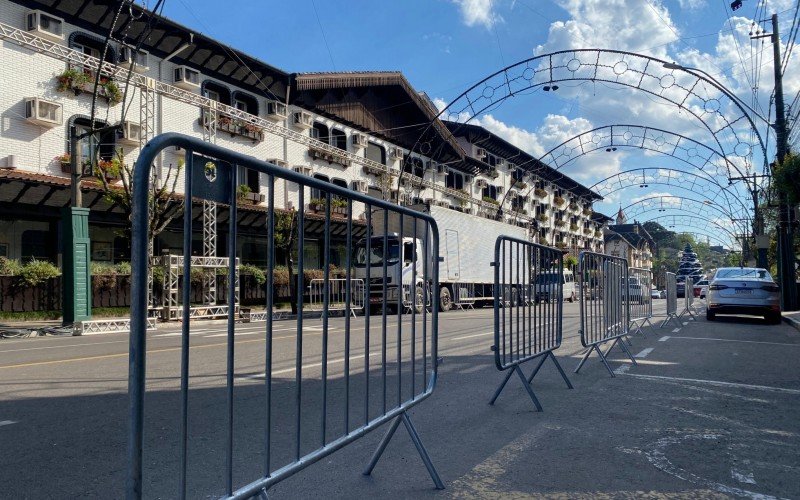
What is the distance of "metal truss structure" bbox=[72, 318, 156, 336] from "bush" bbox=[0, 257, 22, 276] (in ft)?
14.6

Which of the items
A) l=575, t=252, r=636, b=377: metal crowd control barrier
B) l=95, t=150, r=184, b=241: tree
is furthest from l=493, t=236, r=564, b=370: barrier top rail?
l=95, t=150, r=184, b=241: tree

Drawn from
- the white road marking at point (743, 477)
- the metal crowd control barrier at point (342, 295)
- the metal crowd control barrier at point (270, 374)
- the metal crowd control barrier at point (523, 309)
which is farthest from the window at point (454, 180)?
the white road marking at point (743, 477)

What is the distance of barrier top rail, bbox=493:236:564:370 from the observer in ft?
18.5

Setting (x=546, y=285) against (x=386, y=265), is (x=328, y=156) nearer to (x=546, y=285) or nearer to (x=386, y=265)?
(x=546, y=285)

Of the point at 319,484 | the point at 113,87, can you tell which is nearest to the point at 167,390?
the point at 319,484

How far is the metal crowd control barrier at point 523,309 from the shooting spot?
553 cm

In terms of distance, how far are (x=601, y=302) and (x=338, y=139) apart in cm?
2664

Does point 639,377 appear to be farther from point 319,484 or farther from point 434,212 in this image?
point 434,212

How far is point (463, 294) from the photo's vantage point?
91.7 ft

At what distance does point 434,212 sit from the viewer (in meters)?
24.6

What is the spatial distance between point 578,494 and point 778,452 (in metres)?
1.92

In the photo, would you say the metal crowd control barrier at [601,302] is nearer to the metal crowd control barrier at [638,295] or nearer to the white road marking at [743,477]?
the metal crowd control barrier at [638,295]

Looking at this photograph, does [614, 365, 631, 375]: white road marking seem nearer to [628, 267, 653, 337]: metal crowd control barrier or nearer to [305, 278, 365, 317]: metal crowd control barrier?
[628, 267, 653, 337]: metal crowd control barrier

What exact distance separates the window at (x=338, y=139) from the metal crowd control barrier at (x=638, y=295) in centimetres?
2223
